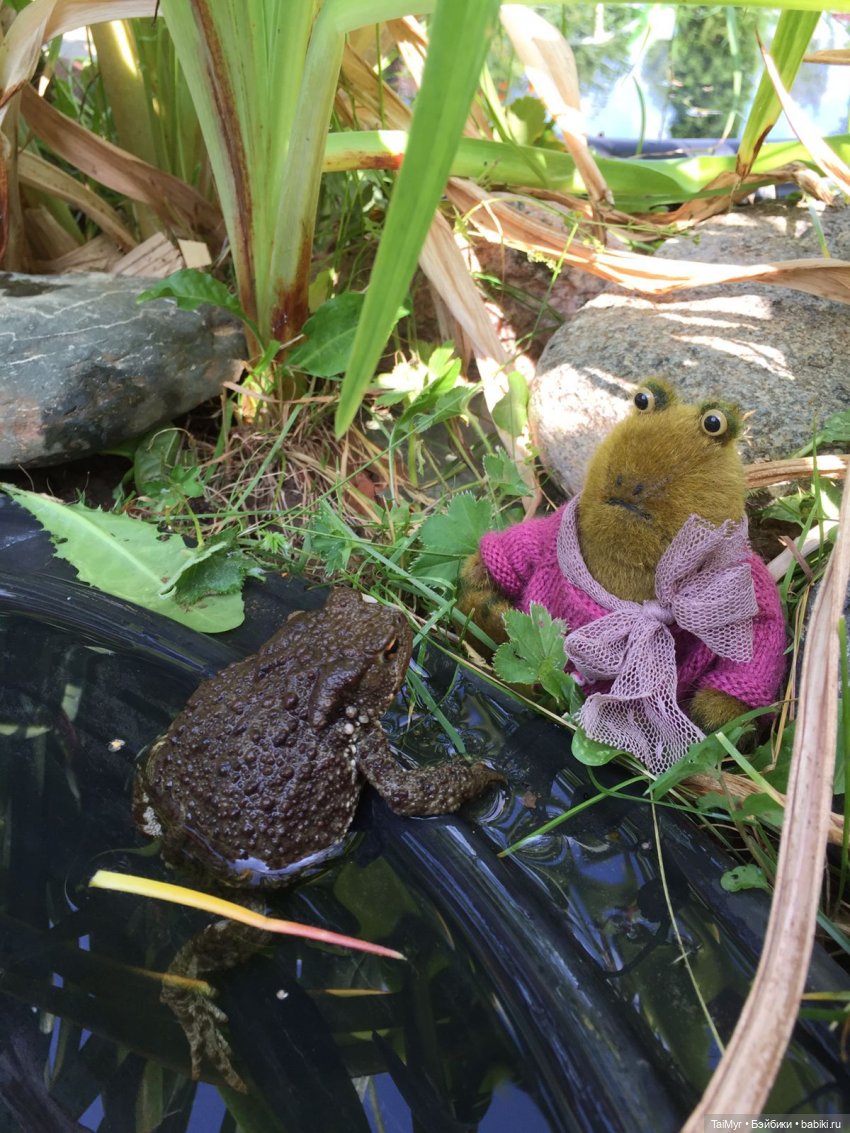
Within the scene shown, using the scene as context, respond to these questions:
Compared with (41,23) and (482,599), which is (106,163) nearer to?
(41,23)

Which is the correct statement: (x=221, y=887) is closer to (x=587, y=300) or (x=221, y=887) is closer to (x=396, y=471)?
(x=396, y=471)

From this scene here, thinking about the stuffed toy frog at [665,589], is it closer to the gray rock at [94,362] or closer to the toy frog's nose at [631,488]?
the toy frog's nose at [631,488]

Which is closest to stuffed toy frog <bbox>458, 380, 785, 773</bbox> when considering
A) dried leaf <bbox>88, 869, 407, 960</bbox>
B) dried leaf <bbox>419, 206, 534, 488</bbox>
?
dried leaf <bbox>88, 869, 407, 960</bbox>

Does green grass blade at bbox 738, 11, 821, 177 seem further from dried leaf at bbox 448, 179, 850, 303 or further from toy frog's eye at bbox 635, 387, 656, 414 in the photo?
toy frog's eye at bbox 635, 387, 656, 414

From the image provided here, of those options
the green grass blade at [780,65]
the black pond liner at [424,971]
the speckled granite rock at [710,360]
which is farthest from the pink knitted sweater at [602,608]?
the green grass blade at [780,65]

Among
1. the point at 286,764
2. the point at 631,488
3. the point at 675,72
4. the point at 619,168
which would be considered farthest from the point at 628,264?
the point at 675,72

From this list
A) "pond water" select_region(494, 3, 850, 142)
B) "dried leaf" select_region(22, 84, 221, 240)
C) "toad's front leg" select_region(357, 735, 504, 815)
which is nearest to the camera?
"toad's front leg" select_region(357, 735, 504, 815)
